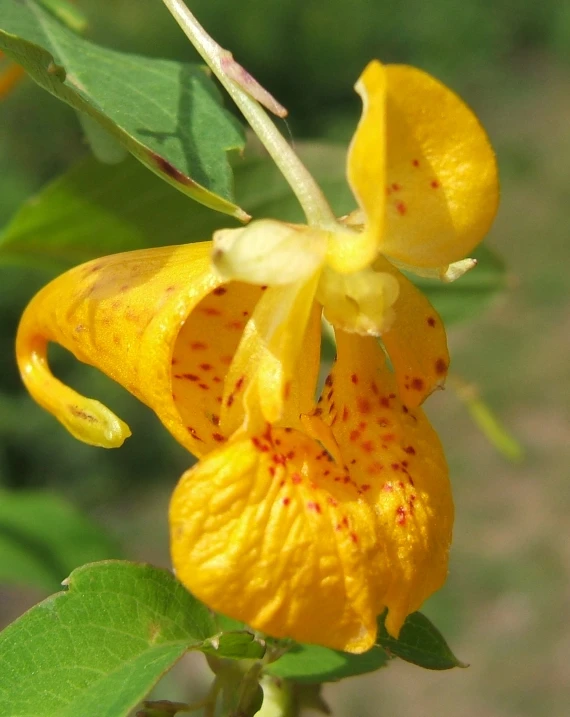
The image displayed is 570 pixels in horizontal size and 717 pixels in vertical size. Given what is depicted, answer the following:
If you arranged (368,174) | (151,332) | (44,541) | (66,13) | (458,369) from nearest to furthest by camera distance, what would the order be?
(368,174) < (151,332) < (66,13) < (44,541) < (458,369)

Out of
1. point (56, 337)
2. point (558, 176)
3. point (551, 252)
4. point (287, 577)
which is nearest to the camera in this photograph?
point (287, 577)

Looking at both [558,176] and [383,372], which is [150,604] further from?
[558,176]

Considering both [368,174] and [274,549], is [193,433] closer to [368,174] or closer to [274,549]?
[274,549]

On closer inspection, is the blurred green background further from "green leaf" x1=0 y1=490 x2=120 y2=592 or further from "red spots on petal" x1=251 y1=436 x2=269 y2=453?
"red spots on petal" x1=251 y1=436 x2=269 y2=453

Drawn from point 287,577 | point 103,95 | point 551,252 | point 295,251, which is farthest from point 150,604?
point 551,252

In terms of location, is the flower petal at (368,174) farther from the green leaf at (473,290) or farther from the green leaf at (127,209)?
the green leaf at (473,290)

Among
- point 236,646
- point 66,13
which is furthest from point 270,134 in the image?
point 66,13

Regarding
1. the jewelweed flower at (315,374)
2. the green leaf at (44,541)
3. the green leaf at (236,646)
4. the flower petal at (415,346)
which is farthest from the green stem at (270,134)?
the green leaf at (44,541)
